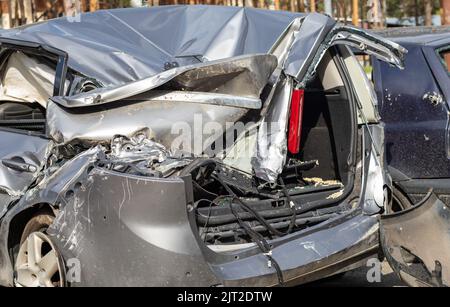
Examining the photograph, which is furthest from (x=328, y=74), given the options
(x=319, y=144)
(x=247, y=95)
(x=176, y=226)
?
(x=176, y=226)

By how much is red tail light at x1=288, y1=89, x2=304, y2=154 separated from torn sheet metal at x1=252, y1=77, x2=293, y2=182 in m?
0.09

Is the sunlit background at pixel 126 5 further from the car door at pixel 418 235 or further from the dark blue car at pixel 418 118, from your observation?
the car door at pixel 418 235

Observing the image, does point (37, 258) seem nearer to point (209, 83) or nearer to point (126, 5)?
point (209, 83)

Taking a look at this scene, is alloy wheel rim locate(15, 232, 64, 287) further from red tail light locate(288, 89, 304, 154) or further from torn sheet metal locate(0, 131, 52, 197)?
red tail light locate(288, 89, 304, 154)

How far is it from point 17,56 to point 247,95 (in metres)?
1.89

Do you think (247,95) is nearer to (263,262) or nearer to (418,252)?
(263,262)

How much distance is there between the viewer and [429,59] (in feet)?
21.4

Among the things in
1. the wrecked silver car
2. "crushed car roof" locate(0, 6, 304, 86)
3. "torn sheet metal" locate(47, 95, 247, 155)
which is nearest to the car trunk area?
the wrecked silver car

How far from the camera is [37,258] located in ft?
15.5

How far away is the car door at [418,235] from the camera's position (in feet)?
16.8

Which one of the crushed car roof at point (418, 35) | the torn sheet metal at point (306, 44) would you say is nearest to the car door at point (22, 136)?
the torn sheet metal at point (306, 44)

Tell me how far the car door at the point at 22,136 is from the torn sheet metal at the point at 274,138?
1355mm
